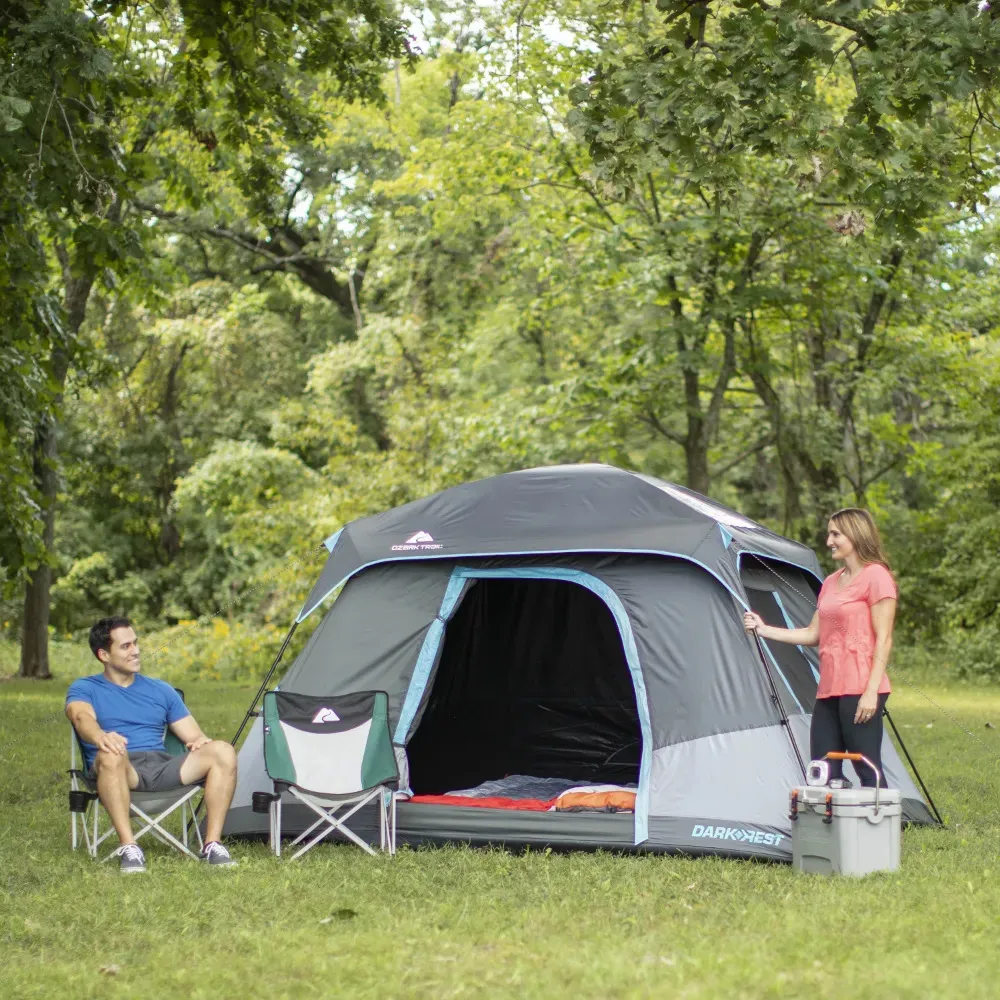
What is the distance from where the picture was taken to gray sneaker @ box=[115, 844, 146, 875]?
16.6ft

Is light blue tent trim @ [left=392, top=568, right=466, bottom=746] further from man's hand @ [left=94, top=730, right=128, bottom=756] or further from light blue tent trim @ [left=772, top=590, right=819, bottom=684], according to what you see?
light blue tent trim @ [left=772, top=590, right=819, bottom=684]

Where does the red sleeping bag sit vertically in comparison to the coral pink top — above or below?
below

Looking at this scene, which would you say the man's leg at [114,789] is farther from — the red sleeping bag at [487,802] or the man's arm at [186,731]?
the red sleeping bag at [487,802]

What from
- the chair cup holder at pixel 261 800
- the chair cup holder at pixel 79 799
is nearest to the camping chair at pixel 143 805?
the chair cup holder at pixel 79 799

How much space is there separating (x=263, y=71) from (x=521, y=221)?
6.93 m

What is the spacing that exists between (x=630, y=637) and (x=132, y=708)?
2203 millimetres

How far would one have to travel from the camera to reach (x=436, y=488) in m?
15.2

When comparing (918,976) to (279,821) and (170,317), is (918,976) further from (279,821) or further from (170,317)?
(170,317)

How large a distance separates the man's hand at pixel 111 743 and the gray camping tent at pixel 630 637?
0.82 metres

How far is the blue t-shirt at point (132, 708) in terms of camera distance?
18.3 ft

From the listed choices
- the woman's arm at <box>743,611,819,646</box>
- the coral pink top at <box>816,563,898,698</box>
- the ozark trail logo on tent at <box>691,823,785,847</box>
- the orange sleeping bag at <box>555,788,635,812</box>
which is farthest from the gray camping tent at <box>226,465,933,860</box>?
the coral pink top at <box>816,563,898,698</box>

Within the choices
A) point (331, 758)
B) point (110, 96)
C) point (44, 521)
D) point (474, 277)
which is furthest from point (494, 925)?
point (474, 277)

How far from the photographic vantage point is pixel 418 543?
6238 mm

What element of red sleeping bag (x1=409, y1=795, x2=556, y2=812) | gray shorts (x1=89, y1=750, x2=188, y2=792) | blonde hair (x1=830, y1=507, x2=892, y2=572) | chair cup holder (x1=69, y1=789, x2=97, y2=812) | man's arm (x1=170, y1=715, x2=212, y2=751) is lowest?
red sleeping bag (x1=409, y1=795, x2=556, y2=812)
